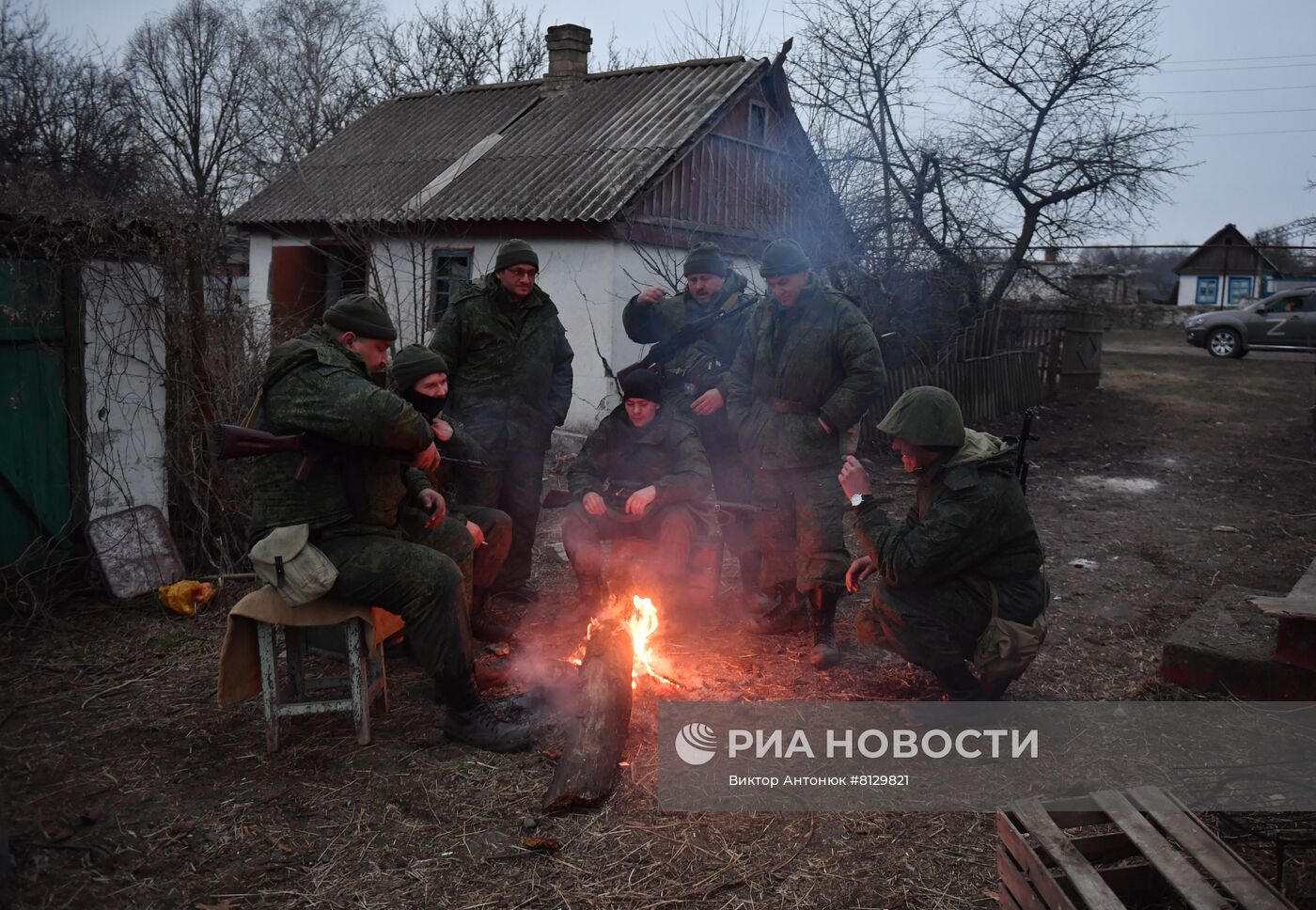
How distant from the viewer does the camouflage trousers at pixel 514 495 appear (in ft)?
18.6

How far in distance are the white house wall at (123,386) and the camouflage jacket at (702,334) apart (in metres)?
3.06

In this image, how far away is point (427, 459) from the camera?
161 inches

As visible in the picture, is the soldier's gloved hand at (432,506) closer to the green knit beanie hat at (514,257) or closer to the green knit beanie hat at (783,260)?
the green knit beanie hat at (514,257)

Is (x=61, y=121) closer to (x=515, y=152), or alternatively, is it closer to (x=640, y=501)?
(x=515, y=152)

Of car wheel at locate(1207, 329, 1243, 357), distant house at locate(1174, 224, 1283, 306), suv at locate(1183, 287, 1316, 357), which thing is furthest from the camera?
distant house at locate(1174, 224, 1283, 306)

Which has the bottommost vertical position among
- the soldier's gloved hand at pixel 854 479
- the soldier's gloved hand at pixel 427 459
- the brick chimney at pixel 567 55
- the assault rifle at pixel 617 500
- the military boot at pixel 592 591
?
the military boot at pixel 592 591

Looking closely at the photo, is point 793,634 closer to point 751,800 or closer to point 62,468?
point 751,800

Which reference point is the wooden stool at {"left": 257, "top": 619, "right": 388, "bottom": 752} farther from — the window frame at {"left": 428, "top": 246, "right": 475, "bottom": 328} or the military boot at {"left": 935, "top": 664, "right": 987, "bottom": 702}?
the window frame at {"left": 428, "top": 246, "right": 475, "bottom": 328}

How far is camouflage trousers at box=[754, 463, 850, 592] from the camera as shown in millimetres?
5215

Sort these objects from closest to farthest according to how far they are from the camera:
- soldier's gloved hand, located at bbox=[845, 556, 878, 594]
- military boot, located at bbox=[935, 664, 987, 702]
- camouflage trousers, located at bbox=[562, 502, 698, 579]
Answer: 1. military boot, located at bbox=[935, 664, 987, 702]
2. soldier's gloved hand, located at bbox=[845, 556, 878, 594]
3. camouflage trousers, located at bbox=[562, 502, 698, 579]

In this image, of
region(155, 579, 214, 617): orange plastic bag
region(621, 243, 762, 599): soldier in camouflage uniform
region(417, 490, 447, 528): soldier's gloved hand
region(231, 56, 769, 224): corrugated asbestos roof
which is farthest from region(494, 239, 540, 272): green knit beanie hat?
region(231, 56, 769, 224): corrugated asbestos roof

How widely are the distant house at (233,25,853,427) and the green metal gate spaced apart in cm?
365

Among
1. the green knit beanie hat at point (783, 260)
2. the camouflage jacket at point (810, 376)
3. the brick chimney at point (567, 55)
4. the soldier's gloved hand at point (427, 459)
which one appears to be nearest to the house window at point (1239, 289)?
the brick chimney at point (567, 55)

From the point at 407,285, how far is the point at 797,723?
10305mm
